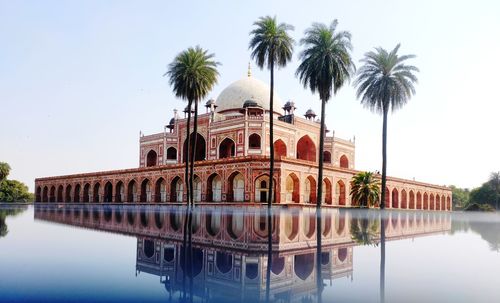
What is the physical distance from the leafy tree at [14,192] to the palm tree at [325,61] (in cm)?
6626

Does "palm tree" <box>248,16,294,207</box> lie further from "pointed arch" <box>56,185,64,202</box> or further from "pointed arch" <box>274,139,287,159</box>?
"pointed arch" <box>56,185,64,202</box>

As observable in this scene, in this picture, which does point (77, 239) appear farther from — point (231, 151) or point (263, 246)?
point (231, 151)

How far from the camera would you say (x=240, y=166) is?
36.7 m

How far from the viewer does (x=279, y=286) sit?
5.10 m

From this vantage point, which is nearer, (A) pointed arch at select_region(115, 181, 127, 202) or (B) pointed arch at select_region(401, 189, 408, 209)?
(A) pointed arch at select_region(115, 181, 127, 202)

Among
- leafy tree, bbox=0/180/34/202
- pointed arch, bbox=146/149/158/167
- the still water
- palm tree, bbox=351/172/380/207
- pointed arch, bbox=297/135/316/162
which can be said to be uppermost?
pointed arch, bbox=297/135/316/162

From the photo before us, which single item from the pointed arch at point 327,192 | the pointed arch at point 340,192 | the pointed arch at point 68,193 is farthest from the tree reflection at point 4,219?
the pointed arch at point 68,193

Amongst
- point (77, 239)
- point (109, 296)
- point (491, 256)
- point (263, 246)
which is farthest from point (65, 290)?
point (491, 256)

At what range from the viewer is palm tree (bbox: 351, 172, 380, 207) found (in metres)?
36.5

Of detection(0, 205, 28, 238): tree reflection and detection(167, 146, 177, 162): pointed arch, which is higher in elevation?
detection(167, 146, 177, 162): pointed arch

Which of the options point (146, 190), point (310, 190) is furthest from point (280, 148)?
point (146, 190)

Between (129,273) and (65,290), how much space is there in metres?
1.06

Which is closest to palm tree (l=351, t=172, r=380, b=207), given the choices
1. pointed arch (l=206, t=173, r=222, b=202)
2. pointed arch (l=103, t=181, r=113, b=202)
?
pointed arch (l=206, t=173, r=222, b=202)

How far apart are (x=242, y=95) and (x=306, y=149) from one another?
34.5 feet
